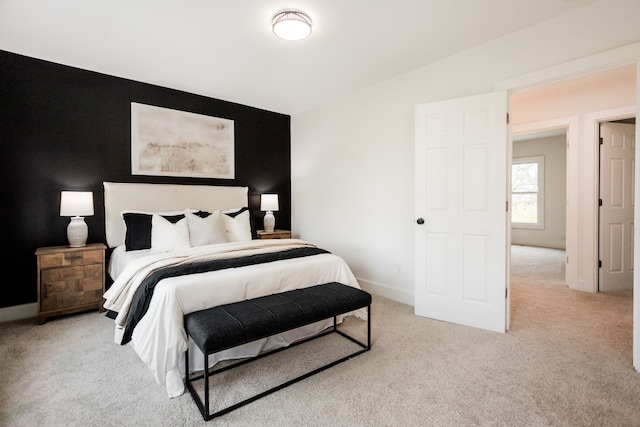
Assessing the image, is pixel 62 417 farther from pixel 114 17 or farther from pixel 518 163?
pixel 518 163

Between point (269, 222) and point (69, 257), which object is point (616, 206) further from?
point (69, 257)

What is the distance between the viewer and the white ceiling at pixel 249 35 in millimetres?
2283

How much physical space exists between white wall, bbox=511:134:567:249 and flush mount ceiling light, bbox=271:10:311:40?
7.24 meters

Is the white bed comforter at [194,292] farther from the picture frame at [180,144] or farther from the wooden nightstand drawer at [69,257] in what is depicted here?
the picture frame at [180,144]

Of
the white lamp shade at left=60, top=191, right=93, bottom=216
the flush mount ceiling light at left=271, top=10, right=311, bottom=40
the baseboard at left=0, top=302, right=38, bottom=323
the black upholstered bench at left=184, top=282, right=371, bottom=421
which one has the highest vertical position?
the flush mount ceiling light at left=271, top=10, right=311, bottom=40

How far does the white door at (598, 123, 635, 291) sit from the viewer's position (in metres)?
3.85

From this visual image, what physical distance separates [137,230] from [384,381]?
2805 mm

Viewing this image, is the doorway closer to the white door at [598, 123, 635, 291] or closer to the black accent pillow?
the white door at [598, 123, 635, 291]

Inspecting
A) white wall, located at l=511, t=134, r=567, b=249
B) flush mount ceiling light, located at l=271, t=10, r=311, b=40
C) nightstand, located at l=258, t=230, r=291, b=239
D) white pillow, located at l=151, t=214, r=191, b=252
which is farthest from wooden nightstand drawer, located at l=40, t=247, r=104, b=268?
white wall, located at l=511, t=134, r=567, b=249

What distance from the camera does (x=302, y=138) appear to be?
4.90 m

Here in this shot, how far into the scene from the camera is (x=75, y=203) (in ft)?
9.94

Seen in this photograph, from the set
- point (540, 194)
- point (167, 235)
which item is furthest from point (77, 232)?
point (540, 194)

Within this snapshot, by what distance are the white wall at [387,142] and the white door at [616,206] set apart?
83.7 inches

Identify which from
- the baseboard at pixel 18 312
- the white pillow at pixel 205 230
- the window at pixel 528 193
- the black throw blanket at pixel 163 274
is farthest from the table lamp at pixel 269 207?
the window at pixel 528 193
